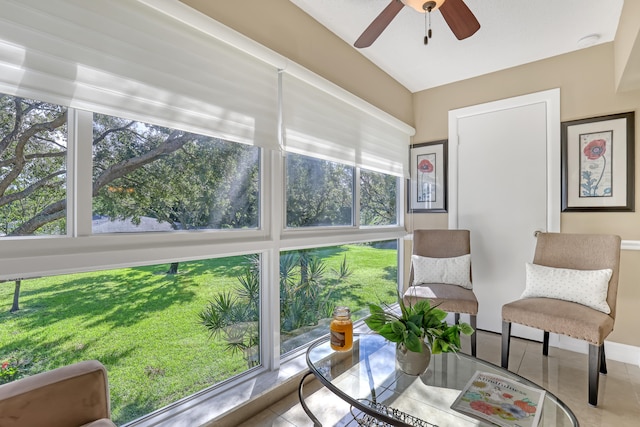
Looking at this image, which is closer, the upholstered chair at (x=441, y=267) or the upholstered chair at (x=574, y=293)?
the upholstered chair at (x=574, y=293)

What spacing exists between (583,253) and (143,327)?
290 cm

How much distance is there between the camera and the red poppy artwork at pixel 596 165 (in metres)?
2.49

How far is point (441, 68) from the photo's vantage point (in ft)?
9.71

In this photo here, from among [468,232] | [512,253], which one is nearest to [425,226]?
[468,232]

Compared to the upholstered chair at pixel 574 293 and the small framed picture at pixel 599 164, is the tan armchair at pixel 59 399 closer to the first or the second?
the upholstered chair at pixel 574 293

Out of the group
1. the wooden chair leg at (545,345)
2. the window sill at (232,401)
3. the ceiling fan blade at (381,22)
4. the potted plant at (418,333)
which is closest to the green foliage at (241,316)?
the window sill at (232,401)

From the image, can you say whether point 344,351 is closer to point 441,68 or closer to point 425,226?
point 425,226

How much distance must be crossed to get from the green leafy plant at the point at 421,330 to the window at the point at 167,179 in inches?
40.5

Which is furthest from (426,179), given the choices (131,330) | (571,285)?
(131,330)

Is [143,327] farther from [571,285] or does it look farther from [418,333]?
[571,285]

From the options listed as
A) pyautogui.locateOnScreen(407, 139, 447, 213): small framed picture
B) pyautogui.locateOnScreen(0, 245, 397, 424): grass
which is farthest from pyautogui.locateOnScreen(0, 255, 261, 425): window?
pyautogui.locateOnScreen(407, 139, 447, 213): small framed picture

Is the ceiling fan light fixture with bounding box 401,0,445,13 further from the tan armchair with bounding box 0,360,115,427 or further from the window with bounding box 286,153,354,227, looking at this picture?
the tan armchair with bounding box 0,360,115,427

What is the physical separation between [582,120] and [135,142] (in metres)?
3.26

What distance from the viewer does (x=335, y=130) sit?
2410mm
